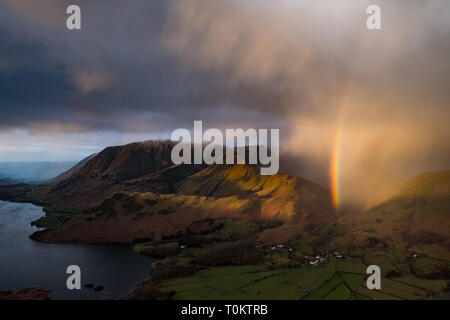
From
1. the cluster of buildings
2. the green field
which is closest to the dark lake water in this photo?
the green field

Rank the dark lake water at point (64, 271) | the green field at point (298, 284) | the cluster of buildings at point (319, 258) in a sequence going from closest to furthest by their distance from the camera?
the green field at point (298, 284) → the dark lake water at point (64, 271) → the cluster of buildings at point (319, 258)

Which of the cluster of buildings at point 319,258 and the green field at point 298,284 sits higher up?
the green field at point 298,284

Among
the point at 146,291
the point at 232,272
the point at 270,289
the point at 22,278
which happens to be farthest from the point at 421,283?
the point at 22,278

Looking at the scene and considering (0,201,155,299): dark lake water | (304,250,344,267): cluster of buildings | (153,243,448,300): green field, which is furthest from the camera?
(304,250,344,267): cluster of buildings

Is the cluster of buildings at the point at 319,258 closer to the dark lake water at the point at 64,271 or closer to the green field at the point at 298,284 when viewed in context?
the green field at the point at 298,284

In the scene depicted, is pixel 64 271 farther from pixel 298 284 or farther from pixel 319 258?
pixel 319 258

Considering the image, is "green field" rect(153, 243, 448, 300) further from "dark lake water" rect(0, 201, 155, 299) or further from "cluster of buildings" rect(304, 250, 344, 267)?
"dark lake water" rect(0, 201, 155, 299)

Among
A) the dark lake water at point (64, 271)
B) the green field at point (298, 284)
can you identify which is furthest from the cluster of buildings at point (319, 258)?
the dark lake water at point (64, 271)

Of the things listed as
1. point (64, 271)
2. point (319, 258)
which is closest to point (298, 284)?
point (319, 258)

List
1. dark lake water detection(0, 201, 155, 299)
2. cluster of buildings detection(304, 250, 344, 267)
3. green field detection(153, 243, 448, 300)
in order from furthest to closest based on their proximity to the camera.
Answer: cluster of buildings detection(304, 250, 344, 267) → dark lake water detection(0, 201, 155, 299) → green field detection(153, 243, 448, 300)
